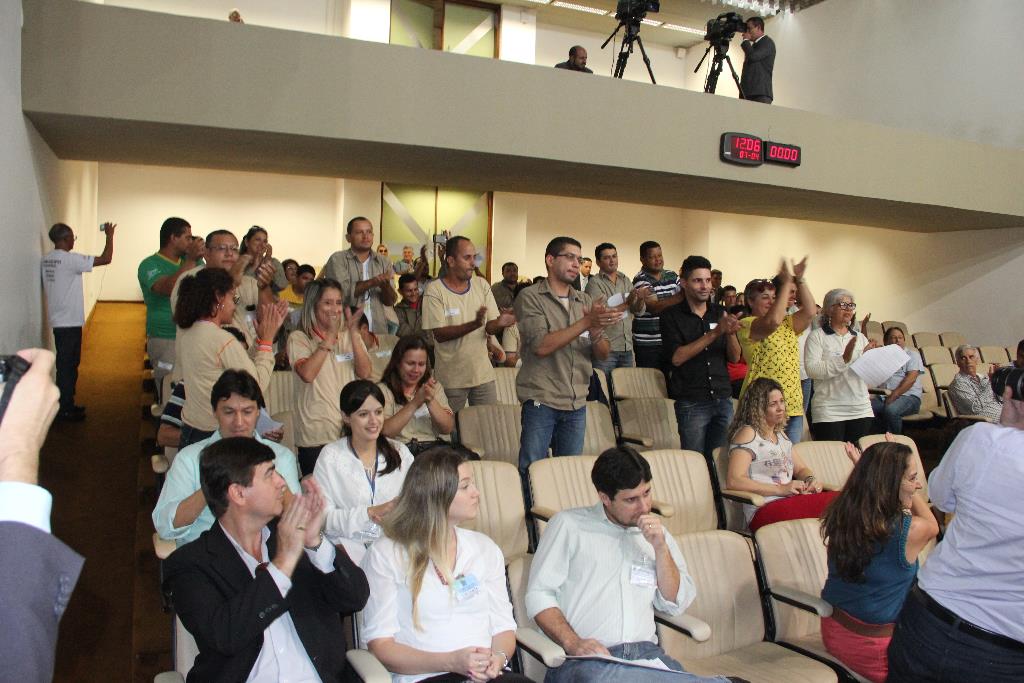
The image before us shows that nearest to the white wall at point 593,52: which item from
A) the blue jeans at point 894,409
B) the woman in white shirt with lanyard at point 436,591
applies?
the blue jeans at point 894,409

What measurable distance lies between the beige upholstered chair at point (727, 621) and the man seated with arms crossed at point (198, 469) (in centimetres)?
129

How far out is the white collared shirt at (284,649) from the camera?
189 cm

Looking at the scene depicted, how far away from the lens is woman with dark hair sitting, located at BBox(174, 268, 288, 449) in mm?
2924

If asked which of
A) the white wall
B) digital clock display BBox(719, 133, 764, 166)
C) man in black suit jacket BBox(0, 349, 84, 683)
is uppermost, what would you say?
the white wall

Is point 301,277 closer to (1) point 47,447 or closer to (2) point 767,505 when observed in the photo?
(1) point 47,447

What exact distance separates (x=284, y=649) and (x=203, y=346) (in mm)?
1359

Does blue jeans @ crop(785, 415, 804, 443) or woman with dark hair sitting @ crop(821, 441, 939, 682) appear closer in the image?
woman with dark hair sitting @ crop(821, 441, 939, 682)

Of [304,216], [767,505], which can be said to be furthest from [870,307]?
[767,505]

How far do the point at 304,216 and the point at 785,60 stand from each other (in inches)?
268

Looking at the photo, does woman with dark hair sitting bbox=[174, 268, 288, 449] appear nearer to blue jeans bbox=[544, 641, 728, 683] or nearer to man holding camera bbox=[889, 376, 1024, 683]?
blue jeans bbox=[544, 641, 728, 683]

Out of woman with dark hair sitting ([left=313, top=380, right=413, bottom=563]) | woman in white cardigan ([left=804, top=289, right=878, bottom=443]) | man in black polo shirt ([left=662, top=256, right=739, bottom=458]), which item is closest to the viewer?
woman with dark hair sitting ([left=313, top=380, right=413, bottom=563])

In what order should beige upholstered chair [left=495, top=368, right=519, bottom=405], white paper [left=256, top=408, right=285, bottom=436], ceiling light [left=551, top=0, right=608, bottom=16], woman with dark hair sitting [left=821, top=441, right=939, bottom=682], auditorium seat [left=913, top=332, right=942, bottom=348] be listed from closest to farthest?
woman with dark hair sitting [left=821, top=441, right=939, bottom=682] < white paper [left=256, top=408, right=285, bottom=436] < beige upholstered chair [left=495, top=368, right=519, bottom=405] < auditorium seat [left=913, top=332, right=942, bottom=348] < ceiling light [left=551, top=0, right=608, bottom=16]

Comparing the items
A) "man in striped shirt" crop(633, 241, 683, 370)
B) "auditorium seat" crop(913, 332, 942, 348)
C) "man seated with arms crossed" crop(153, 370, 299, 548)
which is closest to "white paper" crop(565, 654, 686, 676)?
"man seated with arms crossed" crop(153, 370, 299, 548)

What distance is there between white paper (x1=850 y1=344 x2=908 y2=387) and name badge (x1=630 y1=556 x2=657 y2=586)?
2574mm
